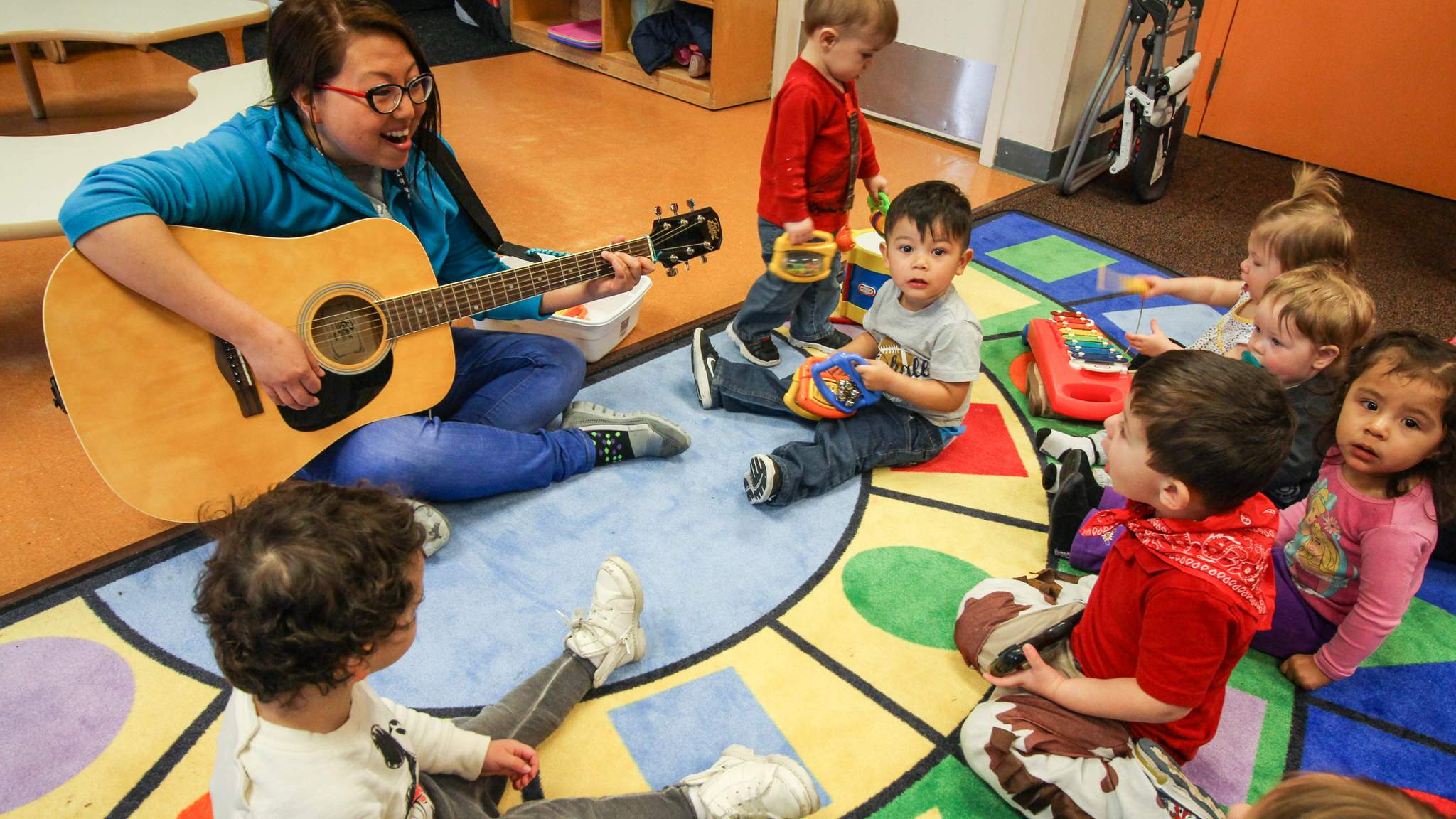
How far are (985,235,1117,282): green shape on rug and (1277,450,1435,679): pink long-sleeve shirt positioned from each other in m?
1.35

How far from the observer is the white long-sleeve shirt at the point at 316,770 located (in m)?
0.88

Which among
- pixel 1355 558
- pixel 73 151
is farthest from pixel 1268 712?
pixel 73 151

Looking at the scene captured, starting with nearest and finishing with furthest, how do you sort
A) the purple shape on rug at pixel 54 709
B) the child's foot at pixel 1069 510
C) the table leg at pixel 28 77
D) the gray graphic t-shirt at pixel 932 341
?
the purple shape on rug at pixel 54 709, the child's foot at pixel 1069 510, the gray graphic t-shirt at pixel 932 341, the table leg at pixel 28 77

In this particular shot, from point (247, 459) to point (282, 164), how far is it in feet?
1.63

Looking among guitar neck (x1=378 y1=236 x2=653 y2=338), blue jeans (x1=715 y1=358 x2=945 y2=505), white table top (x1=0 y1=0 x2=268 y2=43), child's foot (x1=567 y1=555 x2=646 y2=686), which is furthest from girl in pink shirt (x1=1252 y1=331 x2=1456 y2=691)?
white table top (x1=0 y1=0 x2=268 y2=43)

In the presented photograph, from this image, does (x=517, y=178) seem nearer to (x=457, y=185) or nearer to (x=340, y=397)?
(x=457, y=185)

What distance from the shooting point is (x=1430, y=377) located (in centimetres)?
133

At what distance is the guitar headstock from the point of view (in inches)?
73.9

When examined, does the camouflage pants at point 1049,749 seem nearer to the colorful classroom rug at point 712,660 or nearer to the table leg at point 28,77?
the colorful classroom rug at point 712,660

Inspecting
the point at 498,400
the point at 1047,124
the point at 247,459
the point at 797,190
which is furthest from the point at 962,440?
the point at 1047,124

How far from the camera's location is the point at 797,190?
211 centimetres

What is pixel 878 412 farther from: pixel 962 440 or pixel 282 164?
pixel 282 164

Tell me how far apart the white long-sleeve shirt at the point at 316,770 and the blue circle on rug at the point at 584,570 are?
1.30 ft

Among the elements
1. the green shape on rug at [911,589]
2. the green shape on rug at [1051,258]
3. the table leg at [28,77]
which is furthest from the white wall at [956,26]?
the table leg at [28,77]
